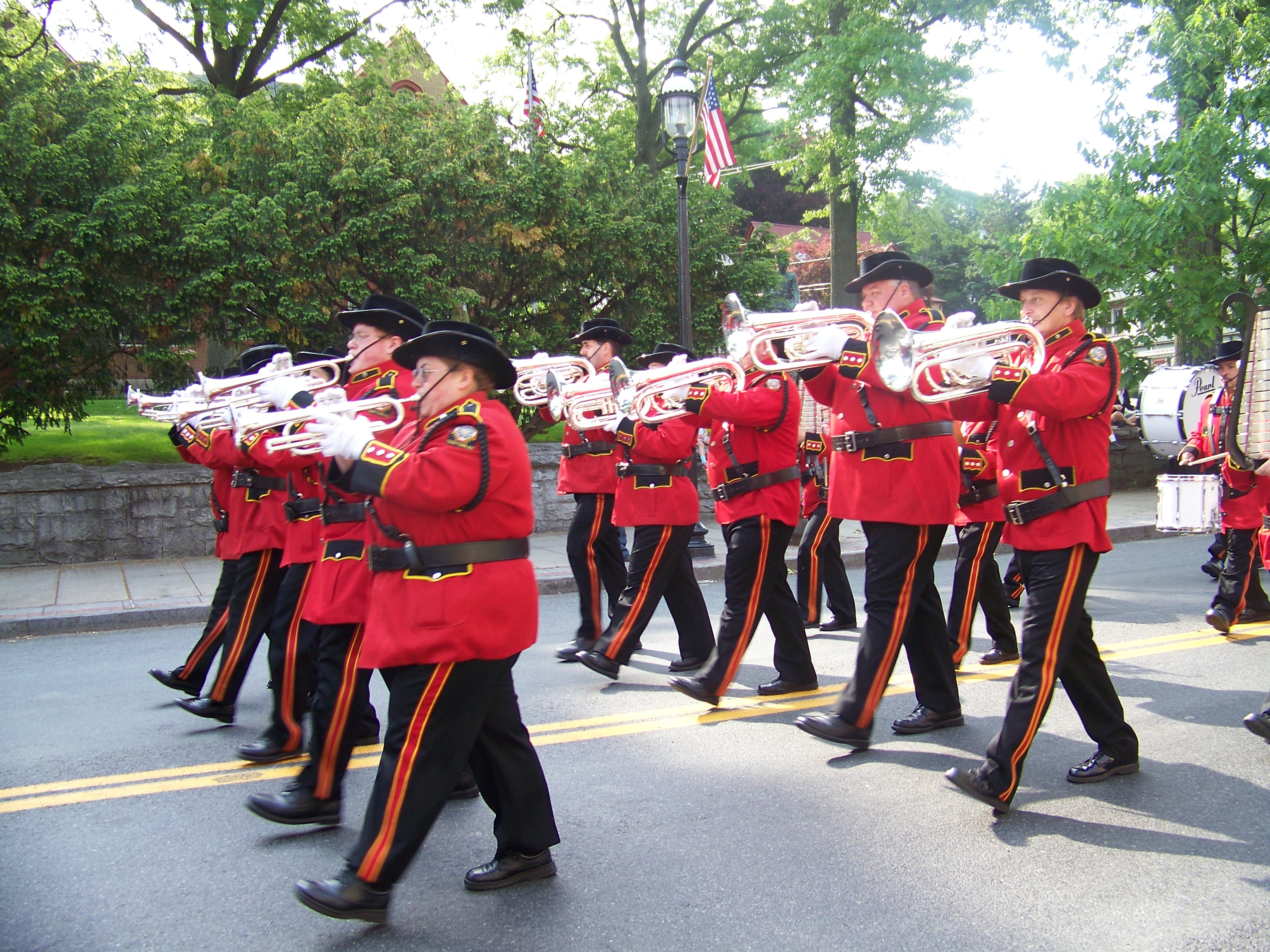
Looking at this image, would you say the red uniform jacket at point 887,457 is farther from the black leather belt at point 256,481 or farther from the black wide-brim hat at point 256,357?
the black wide-brim hat at point 256,357

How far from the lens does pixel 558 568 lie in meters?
11.4

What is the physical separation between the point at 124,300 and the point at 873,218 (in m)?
17.9

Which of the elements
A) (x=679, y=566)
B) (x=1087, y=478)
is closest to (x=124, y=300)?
(x=679, y=566)

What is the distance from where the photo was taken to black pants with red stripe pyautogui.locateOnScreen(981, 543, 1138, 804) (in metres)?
4.21

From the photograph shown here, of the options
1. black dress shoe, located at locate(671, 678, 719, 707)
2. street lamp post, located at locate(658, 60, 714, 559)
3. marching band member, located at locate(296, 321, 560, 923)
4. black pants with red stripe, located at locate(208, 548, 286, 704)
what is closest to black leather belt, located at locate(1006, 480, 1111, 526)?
black dress shoe, located at locate(671, 678, 719, 707)

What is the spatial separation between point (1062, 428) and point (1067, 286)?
0.64 metres

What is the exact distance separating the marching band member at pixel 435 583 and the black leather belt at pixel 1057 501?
2.19 metres

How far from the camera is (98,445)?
14.5 m

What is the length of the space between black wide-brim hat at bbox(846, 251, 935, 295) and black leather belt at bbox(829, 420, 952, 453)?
2.24ft

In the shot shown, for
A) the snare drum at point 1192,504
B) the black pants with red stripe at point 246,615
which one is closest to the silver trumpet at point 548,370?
the black pants with red stripe at point 246,615

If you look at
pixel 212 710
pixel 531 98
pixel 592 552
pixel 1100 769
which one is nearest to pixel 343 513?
pixel 212 710

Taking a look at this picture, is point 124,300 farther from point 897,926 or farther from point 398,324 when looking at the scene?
point 897,926

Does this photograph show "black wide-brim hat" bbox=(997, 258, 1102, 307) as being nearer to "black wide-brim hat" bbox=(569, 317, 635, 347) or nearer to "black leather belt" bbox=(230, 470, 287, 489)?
"black wide-brim hat" bbox=(569, 317, 635, 347)

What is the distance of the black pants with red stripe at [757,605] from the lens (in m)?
5.73
